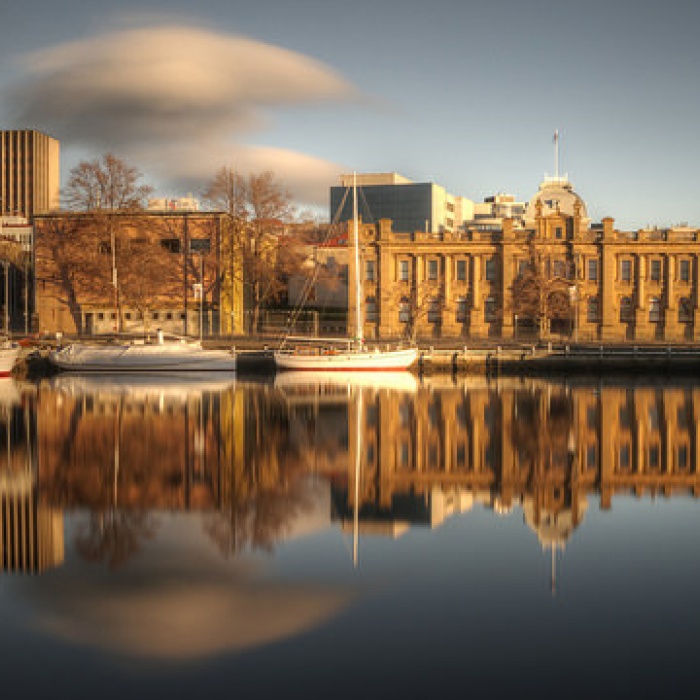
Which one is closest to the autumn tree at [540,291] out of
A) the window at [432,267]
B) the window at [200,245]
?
the window at [432,267]

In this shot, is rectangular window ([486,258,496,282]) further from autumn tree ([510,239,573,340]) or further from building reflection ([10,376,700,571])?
building reflection ([10,376,700,571])

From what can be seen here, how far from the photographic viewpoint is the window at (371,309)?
3794 inches

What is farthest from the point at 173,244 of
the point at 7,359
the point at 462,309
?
the point at 462,309

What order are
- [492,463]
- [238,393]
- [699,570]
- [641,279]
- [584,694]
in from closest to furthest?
[584,694], [699,570], [492,463], [238,393], [641,279]

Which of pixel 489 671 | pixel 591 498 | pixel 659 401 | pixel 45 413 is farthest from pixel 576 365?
pixel 489 671

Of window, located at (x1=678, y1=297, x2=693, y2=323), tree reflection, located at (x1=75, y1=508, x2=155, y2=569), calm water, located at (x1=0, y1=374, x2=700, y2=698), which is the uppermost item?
window, located at (x1=678, y1=297, x2=693, y2=323)

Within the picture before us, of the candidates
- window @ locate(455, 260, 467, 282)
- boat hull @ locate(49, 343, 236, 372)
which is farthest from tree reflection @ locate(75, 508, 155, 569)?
window @ locate(455, 260, 467, 282)

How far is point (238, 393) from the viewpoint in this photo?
51906 millimetres

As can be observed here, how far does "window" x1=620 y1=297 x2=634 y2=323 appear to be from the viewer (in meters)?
93.6

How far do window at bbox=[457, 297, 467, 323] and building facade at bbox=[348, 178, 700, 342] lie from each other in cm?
10

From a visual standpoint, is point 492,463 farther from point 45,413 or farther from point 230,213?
point 230,213

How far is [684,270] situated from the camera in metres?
93.5

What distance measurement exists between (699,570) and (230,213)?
72.5 metres

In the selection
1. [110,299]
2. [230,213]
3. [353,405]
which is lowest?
[353,405]
